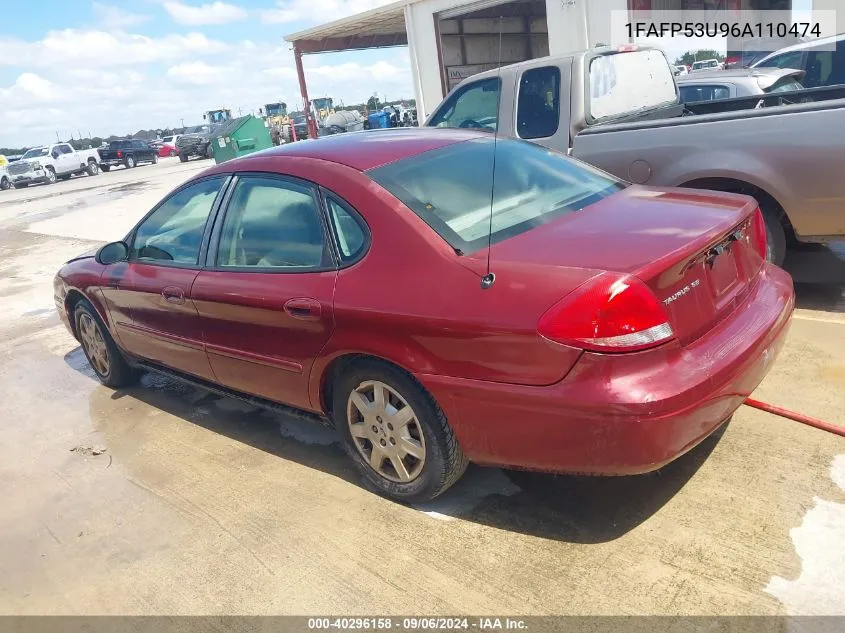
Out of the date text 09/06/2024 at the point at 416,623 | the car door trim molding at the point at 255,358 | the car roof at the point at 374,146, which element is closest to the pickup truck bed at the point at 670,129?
the car roof at the point at 374,146

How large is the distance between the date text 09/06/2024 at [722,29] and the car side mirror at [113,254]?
12.9 m

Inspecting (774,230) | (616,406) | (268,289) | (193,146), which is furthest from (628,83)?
(193,146)

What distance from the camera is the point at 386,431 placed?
2979 millimetres

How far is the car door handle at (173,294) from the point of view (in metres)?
3.77

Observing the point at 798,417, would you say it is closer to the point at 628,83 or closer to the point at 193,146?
the point at 628,83

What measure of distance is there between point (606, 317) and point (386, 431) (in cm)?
113

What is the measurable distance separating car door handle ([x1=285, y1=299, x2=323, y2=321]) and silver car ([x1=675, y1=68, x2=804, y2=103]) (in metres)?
6.12

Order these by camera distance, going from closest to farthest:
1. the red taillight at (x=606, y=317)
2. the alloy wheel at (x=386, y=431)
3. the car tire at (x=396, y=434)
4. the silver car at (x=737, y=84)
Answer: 1. the red taillight at (x=606, y=317)
2. the car tire at (x=396, y=434)
3. the alloy wheel at (x=386, y=431)
4. the silver car at (x=737, y=84)

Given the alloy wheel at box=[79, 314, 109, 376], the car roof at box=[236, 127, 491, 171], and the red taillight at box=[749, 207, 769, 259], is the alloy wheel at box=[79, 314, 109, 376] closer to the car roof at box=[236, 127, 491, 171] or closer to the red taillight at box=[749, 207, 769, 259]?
the car roof at box=[236, 127, 491, 171]

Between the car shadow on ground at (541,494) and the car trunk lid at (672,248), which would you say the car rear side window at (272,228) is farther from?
the car shadow on ground at (541,494)

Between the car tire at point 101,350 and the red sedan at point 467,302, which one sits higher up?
the red sedan at point 467,302

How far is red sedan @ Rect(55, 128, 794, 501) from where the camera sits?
2.34m

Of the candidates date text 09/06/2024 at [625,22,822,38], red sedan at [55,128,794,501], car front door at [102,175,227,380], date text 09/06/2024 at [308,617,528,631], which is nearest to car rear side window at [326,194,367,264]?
red sedan at [55,128,794,501]

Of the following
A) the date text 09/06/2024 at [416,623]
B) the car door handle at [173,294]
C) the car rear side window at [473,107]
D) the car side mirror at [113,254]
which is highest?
the car rear side window at [473,107]
